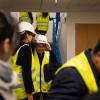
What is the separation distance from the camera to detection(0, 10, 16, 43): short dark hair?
1.33 metres

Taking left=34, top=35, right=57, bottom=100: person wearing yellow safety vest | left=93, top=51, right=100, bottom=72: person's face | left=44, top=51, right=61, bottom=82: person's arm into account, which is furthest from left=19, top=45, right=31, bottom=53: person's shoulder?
left=93, top=51, right=100, bottom=72: person's face

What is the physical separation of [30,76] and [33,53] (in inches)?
12.5

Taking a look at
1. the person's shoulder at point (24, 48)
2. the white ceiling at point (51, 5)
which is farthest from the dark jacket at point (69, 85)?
the white ceiling at point (51, 5)


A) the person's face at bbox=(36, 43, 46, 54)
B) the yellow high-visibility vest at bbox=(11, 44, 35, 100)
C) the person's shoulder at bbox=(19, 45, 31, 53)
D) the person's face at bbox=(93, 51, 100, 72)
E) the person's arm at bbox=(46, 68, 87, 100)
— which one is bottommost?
the yellow high-visibility vest at bbox=(11, 44, 35, 100)

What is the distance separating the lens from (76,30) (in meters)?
6.32

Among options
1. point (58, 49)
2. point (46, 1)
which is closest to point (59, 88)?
point (46, 1)

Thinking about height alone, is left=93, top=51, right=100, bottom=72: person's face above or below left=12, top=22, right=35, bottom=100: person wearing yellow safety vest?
above

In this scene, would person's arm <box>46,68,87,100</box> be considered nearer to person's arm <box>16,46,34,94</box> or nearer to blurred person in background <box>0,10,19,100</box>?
blurred person in background <box>0,10,19,100</box>

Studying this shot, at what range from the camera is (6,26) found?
52.9 inches

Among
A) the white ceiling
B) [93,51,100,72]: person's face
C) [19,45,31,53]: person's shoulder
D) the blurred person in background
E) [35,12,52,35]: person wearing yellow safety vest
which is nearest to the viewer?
the blurred person in background

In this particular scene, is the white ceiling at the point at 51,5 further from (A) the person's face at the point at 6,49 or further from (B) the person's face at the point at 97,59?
(A) the person's face at the point at 6,49

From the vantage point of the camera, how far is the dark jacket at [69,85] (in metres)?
1.79

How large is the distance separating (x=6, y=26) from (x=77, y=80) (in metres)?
0.62

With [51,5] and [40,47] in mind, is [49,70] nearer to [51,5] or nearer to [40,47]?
[40,47]
